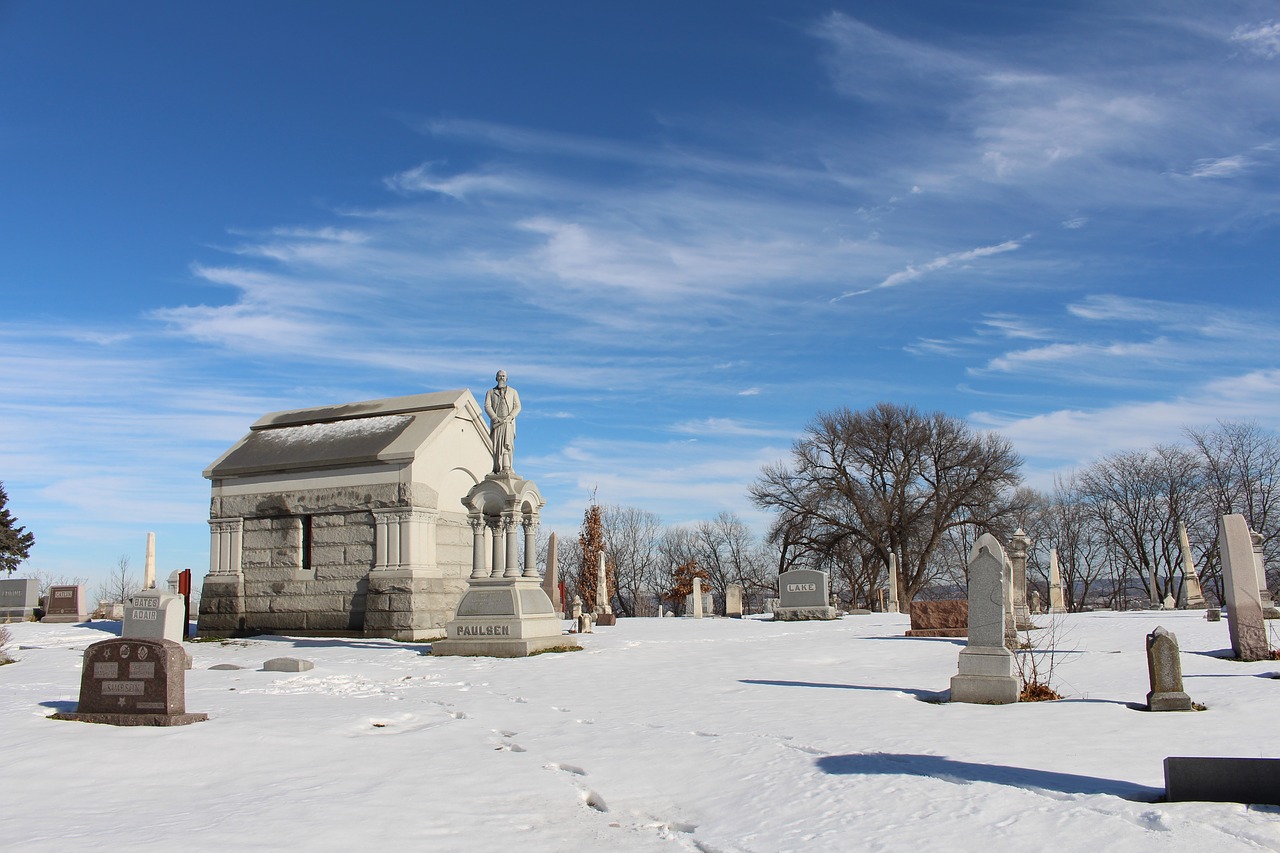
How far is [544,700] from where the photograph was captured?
11.1 metres

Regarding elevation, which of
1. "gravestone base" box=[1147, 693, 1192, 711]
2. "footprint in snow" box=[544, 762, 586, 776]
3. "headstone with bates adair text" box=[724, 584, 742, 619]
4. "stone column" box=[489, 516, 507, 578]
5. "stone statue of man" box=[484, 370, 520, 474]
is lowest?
"headstone with bates adair text" box=[724, 584, 742, 619]

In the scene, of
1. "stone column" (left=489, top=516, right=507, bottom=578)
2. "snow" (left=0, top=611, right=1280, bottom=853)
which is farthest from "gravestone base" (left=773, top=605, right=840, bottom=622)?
"snow" (left=0, top=611, right=1280, bottom=853)

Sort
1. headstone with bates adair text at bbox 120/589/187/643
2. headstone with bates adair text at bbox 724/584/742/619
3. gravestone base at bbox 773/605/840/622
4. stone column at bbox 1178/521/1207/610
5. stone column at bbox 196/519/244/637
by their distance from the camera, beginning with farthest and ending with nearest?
headstone with bates adair text at bbox 724/584/742/619 < stone column at bbox 1178/521/1207/610 < gravestone base at bbox 773/605/840/622 < stone column at bbox 196/519/244/637 < headstone with bates adair text at bbox 120/589/187/643

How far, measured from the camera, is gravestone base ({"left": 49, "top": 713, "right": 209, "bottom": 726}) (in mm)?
8305

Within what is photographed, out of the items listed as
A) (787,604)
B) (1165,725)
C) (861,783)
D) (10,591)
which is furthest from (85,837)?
(10,591)

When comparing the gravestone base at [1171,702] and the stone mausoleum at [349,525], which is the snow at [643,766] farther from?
the stone mausoleum at [349,525]

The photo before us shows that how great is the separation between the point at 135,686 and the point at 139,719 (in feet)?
1.02

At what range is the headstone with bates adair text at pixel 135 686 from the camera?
8.35 meters

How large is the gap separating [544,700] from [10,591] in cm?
2859

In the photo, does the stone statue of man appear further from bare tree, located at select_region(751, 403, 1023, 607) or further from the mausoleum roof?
bare tree, located at select_region(751, 403, 1023, 607)

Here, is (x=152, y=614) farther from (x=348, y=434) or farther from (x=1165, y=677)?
(x=1165, y=677)

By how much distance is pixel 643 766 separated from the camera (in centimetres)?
731

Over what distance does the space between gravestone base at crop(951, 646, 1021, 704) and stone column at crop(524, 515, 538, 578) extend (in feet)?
31.4

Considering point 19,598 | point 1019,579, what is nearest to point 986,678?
point 1019,579
